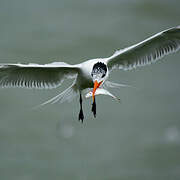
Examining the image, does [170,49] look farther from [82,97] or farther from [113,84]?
[82,97]

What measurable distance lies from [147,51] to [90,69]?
0.96 m

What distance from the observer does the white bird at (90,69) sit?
5.20 meters

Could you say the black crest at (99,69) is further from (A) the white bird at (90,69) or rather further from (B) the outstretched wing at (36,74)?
(B) the outstretched wing at (36,74)

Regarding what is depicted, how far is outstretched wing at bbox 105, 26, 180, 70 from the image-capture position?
216 inches

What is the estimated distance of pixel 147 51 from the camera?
19.1 ft

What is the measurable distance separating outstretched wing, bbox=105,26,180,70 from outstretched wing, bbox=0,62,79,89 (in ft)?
1.66

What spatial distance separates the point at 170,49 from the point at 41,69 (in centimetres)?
152

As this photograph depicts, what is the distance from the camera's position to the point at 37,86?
583 cm

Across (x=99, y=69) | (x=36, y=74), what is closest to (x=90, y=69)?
(x=99, y=69)

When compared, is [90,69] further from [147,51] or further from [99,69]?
[147,51]

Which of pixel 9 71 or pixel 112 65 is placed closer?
pixel 9 71

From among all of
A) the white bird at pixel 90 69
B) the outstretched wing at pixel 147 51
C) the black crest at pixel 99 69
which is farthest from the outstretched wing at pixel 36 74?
the outstretched wing at pixel 147 51

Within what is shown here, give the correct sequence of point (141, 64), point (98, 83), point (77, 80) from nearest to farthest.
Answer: point (98, 83) → point (77, 80) → point (141, 64)

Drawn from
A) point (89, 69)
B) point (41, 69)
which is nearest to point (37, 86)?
point (41, 69)
